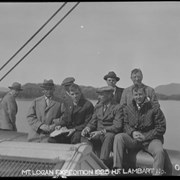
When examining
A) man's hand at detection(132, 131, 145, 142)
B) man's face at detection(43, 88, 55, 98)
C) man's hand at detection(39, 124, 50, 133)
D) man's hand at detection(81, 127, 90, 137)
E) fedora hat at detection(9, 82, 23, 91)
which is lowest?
man's hand at detection(132, 131, 145, 142)

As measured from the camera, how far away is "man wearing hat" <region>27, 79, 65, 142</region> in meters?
3.01

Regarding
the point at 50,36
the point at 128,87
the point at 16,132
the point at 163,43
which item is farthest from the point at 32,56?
the point at 163,43

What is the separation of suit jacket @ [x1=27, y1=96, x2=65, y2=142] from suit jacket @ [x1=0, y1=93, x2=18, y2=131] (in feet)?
0.49

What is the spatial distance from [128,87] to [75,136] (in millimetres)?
611

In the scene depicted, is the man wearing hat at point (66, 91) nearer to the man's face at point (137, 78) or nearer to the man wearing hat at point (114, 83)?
the man wearing hat at point (114, 83)

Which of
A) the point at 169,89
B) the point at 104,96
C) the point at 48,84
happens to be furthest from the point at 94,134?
the point at 169,89

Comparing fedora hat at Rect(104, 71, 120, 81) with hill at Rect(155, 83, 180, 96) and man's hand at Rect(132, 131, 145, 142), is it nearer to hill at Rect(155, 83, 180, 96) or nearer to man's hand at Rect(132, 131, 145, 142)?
hill at Rect(155, 83, 180, 96)

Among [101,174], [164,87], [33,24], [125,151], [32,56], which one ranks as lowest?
[101,174]

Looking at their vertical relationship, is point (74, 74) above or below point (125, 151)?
above

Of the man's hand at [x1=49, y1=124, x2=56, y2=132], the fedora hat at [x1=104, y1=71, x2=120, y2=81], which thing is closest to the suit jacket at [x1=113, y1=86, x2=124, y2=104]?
the fedora hat at [x1=104, y1=71, x2=120, y2=81]

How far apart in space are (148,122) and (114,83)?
0.44 metres

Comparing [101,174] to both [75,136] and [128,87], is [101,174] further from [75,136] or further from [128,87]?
[128,87]

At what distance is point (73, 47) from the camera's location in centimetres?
→ 305

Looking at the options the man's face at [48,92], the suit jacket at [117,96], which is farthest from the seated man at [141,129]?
the man's face at [48,92]
